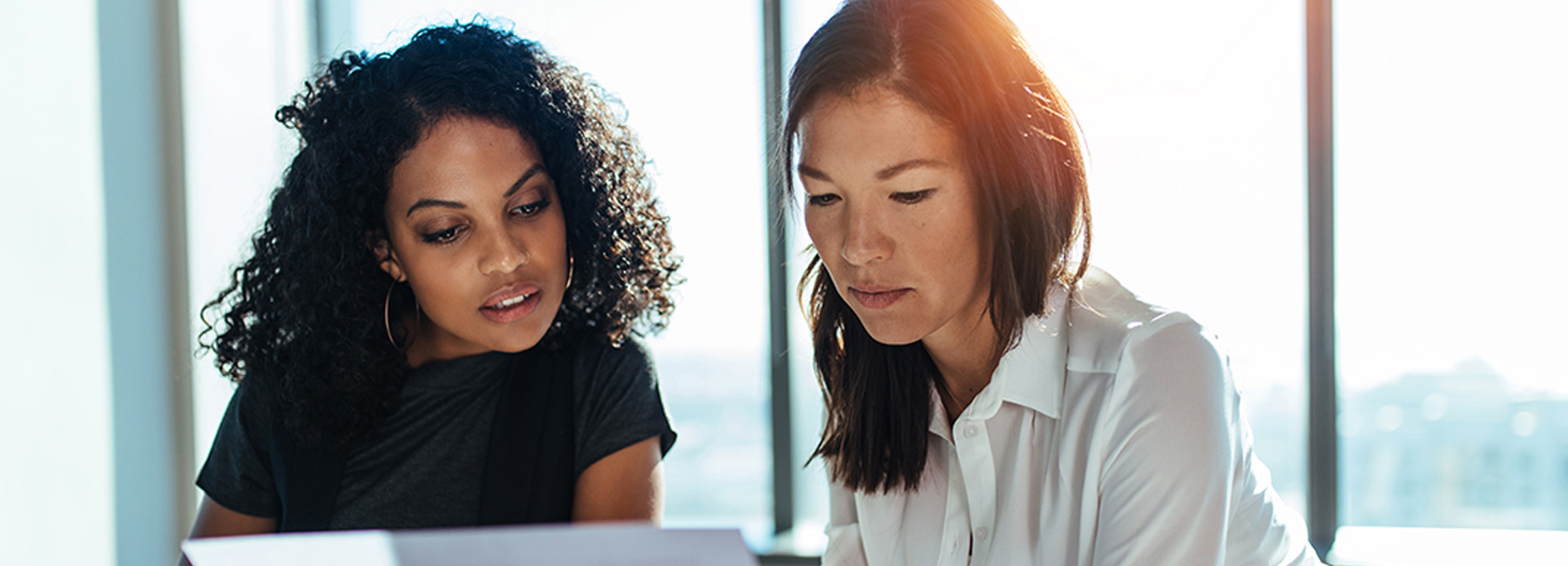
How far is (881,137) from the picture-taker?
3.67 feet

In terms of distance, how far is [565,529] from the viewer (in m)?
0.73

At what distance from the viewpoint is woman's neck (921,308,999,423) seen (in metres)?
1.32

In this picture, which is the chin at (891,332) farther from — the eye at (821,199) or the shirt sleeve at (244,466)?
the shirt sleeve at (244,466)

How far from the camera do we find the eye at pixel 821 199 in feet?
3.88

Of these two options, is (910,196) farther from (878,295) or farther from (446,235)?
(446,235)

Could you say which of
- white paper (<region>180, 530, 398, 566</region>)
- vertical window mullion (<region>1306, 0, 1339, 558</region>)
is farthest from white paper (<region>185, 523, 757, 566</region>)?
vertical window mullion (<region>1306, 0, 1339, 558</region>)

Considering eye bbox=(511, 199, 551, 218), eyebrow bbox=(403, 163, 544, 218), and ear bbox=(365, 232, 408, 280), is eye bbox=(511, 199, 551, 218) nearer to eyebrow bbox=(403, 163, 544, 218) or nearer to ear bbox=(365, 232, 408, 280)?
eyebrow bbox=(403, 163, 544, 218)

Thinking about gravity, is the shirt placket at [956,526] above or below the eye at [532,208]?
below

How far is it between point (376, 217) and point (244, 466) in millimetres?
370

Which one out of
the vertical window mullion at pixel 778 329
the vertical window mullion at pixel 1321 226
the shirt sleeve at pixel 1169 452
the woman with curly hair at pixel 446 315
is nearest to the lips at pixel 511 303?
the woman with curly hair at pixel 446 315

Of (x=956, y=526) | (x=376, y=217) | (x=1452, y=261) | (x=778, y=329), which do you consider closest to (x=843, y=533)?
(x=956, y=526)

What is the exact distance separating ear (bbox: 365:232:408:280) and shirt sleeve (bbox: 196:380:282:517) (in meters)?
0.25

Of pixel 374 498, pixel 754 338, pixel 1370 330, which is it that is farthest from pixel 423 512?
pixel 1370 330

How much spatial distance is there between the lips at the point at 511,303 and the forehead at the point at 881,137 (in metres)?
0.40
